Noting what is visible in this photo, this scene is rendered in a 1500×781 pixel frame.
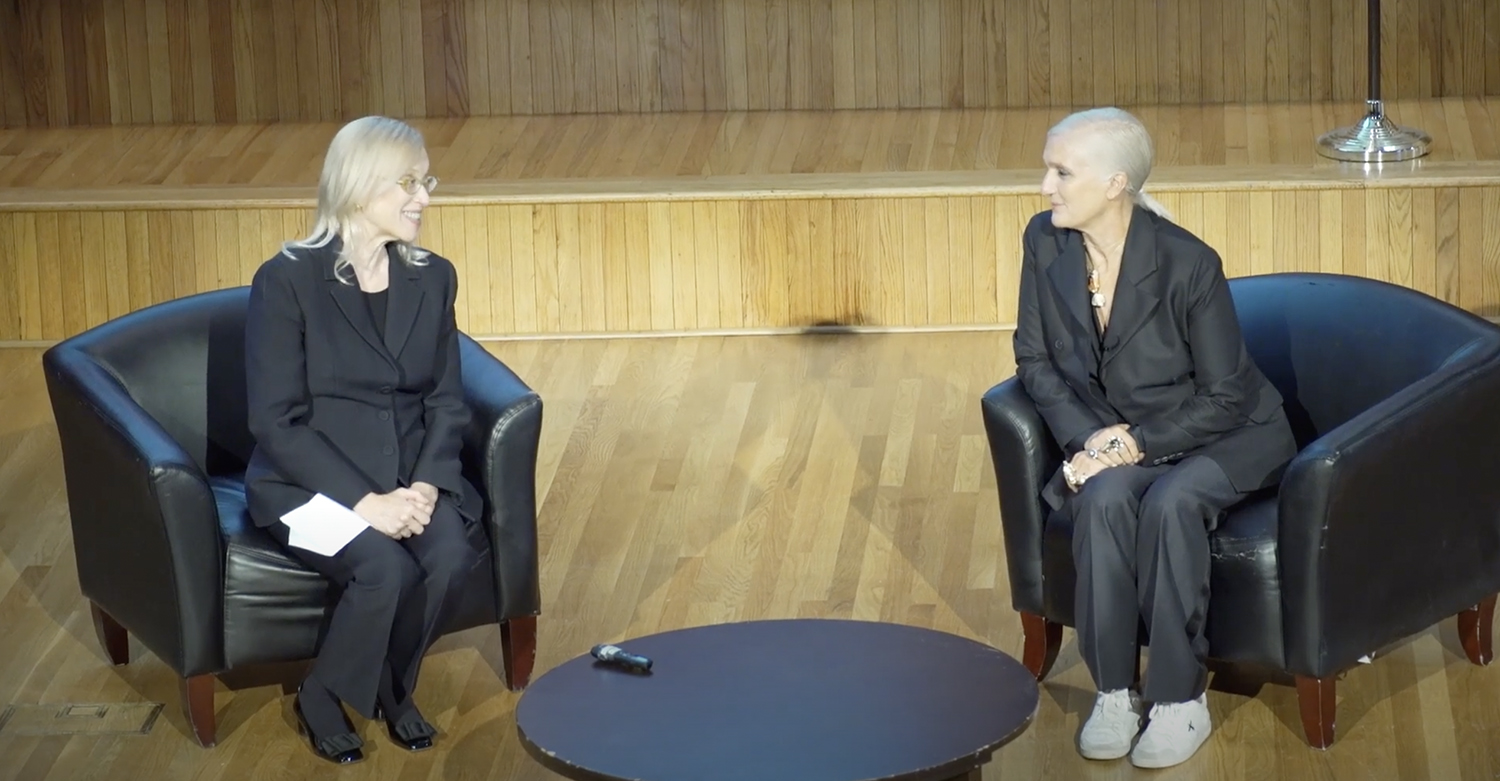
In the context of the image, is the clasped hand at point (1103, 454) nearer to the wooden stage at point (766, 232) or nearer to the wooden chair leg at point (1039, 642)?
the wooden chair leg at point (1039, 642)

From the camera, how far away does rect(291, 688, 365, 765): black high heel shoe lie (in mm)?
3818

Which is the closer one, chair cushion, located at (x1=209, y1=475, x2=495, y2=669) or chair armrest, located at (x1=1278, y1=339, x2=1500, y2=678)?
chair armrest, located at (x1=1278, y1=339, x2=1500, y2=678)

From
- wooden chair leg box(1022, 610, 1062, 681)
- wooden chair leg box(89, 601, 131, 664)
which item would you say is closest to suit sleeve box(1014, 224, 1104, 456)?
wooden chair leg box(1022, 610, 1062, 681)

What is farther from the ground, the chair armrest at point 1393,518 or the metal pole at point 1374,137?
the metal pole at point 1374,137

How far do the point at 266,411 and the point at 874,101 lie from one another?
11.4 ft

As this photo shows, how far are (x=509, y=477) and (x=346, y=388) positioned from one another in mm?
317

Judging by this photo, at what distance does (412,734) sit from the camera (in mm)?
3877

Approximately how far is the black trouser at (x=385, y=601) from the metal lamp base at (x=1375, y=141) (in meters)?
3.11

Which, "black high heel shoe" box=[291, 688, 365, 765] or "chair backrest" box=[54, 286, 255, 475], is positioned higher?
"chair backrest" box=[54, 286, 255, 475]

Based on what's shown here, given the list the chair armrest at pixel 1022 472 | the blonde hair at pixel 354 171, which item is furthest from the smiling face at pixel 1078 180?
the blonde hair at pixel 354 171

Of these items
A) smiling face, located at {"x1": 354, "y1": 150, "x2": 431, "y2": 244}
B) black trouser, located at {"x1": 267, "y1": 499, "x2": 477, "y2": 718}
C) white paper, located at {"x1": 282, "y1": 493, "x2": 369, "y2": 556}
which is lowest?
black trouser, located at {"x1": 267, "y1": 499, "x2": 477, "y2": 718}

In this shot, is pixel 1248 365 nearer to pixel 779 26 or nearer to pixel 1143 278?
pixel 1143 278

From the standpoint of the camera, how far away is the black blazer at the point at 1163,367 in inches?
149

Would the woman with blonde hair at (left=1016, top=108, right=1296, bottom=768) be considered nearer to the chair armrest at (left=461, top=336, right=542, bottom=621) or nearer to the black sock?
the chair armrest at (left=461, top=336, right=542, bottom=621)
